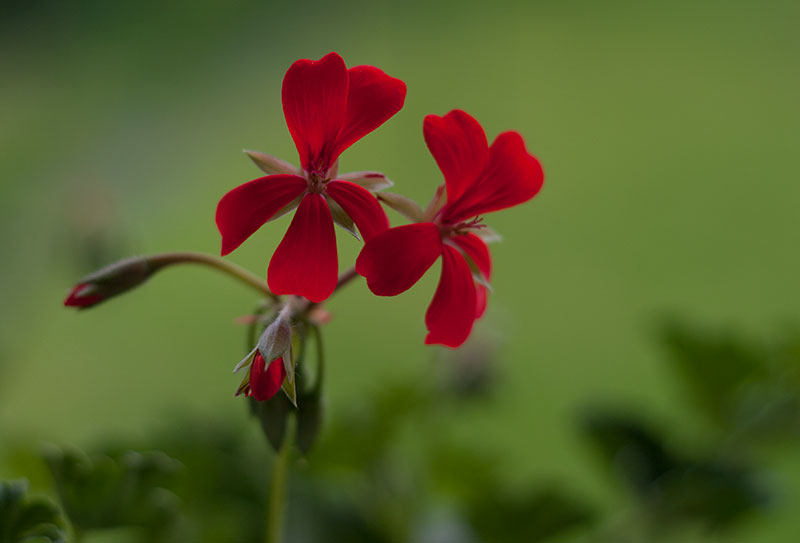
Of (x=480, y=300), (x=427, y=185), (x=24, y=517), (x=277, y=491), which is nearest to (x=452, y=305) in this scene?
(x=480, y=300)

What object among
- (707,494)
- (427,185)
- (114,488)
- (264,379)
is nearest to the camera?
(264,379)

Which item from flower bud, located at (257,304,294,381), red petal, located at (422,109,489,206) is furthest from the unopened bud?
red petal, located at (422,109,489,206)

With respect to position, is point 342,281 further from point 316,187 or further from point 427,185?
point 427,185

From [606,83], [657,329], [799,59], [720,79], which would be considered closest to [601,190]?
[606,83]

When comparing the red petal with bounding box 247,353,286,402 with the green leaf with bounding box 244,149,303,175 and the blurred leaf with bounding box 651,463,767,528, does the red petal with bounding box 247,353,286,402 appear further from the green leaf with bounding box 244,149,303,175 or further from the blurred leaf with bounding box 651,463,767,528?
the blurred leaf with bounding box 651,463,767,528

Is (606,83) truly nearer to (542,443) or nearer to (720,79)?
(720,79)
